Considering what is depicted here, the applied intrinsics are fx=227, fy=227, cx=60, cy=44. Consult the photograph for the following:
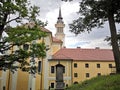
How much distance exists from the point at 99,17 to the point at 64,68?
2381cm

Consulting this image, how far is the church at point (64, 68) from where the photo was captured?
3600cm

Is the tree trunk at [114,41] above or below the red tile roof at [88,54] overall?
below

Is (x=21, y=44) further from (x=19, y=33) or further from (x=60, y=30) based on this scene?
(x=60, y=30)

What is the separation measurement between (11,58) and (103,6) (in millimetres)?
9281

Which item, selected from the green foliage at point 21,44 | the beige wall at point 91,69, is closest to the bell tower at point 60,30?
the beige wall at point 91,69

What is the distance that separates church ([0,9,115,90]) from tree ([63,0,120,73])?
1349cm

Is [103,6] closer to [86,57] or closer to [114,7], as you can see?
[114,7]

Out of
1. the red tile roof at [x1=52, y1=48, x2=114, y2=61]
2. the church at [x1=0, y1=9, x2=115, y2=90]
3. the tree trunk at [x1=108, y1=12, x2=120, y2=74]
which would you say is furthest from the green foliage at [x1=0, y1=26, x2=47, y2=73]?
the red tile roof at [x1=52, y1=48, x2=114, y2=61]

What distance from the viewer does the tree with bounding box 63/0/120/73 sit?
17.8m

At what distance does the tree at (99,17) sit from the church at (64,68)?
13.5m

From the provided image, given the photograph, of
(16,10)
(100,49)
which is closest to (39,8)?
(16,10)

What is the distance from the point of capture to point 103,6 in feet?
58.9

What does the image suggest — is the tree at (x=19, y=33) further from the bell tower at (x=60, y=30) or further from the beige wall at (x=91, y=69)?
the bell tower at (x=60, y=30)

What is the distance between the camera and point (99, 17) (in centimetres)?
1973
